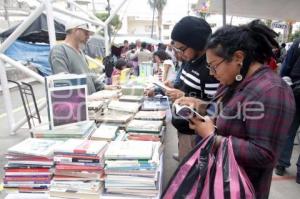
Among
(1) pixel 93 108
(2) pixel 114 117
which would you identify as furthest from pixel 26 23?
(2) pixel 114 117

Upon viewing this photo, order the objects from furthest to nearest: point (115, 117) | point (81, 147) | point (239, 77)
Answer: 1. point (115, 117)
2. point (81, 147)
3. point (239, 77)

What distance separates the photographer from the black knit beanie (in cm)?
203

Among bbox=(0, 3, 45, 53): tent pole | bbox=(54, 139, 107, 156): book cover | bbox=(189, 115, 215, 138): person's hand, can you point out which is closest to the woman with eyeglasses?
bbox=(189, 115, 215, 138): person's hand

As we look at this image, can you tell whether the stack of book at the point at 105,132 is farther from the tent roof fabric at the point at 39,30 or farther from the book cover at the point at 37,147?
the tent roof fabric at the point at 39,30

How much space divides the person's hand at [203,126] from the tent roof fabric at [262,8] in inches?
182

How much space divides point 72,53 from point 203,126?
6.47ft

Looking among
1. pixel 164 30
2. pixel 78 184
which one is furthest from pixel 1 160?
pixel 164 30

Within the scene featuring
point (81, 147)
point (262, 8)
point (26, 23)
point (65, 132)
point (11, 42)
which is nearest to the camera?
point (81, 147)

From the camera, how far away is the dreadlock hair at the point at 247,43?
1.28 m

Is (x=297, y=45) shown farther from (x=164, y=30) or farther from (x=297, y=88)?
(x=164, y=30)

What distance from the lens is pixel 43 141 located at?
1.72 m

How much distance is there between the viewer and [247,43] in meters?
1.28

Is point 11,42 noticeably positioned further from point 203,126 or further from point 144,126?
point 203,126

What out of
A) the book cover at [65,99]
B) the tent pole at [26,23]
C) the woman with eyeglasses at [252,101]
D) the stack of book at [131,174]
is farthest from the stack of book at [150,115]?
the tent pole at [26,23]
